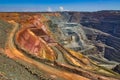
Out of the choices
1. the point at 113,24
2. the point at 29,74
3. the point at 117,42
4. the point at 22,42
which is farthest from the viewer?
the point at 113,24

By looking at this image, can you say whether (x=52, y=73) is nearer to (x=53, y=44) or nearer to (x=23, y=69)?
(x=23, y=69)

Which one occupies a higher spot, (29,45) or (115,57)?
(29,45)

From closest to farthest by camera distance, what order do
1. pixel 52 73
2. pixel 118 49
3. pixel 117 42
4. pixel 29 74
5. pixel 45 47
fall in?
pixel 29 74 < pixel 52 73 < pixel 45 47 < pixel 118 49 < pixel 117 42

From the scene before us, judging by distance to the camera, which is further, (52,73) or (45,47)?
(45,47)

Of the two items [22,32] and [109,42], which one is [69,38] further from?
[22,32]

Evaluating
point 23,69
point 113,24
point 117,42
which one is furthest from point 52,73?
point 113,24

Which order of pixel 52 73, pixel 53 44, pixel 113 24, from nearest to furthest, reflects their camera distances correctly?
pixel 52 73 < pixel 53 44 < pixel 113 24

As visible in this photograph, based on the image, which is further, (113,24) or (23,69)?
A: (113,24)

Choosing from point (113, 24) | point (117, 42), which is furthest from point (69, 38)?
point (113, 24)

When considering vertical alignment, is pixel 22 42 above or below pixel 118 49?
above
